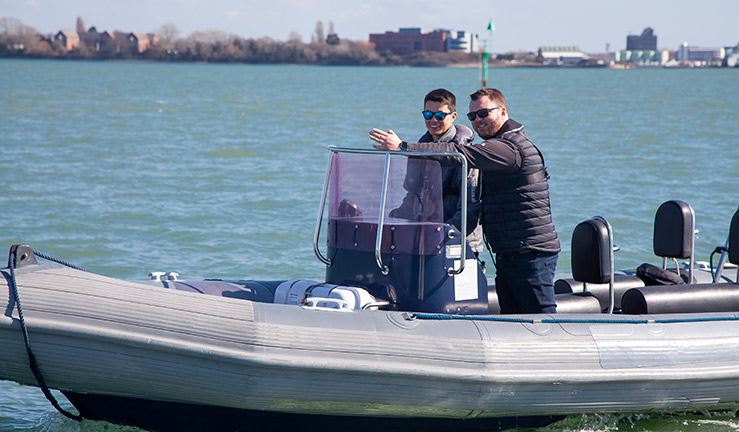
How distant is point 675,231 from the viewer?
5242mm

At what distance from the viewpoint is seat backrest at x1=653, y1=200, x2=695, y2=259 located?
17.1 feet

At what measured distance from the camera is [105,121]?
90.2ft

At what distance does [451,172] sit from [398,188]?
28cm

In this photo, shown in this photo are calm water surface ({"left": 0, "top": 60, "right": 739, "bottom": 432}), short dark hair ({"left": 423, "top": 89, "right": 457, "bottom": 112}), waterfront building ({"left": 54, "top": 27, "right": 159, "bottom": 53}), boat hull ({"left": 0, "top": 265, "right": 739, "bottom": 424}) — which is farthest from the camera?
waterfront building ({"left": 54, "top": 27, "right": 159, "bottom": 53})

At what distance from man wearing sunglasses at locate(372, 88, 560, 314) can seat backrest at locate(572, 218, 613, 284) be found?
482 mm

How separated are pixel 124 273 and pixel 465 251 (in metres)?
5.20

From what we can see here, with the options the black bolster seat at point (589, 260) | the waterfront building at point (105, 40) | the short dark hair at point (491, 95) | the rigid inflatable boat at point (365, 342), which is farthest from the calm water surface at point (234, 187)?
the waterfront building at point (105, 40)

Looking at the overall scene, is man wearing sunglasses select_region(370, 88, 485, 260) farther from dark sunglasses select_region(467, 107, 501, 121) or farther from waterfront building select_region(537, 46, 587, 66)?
waterfront building select_region(537, 46, 587, 66)

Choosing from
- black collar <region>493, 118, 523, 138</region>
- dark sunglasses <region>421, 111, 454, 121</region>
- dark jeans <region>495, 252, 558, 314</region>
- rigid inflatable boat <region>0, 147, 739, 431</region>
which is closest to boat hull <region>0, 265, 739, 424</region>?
rigid inflatable boat <region>0, 147, 739, 431</region>

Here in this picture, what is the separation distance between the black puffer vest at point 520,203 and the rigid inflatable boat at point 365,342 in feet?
0.64

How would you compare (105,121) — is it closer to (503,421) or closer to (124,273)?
(124,273)

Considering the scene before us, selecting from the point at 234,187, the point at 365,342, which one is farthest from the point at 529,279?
the point at 234,187

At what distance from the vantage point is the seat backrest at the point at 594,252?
15.8 ft

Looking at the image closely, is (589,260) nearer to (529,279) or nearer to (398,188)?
(529,279)
